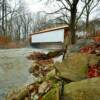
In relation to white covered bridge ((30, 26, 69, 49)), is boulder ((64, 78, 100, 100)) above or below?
below

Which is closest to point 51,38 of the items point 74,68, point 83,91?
point 74,68

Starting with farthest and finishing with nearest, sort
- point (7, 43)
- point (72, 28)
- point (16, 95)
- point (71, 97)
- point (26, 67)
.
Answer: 1. point (7, 43)
2. point (72, 28)
3. point (26, 67)
4. point (16, 95)
5. point (71, 97)

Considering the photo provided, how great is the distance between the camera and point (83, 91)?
4707 millimetres

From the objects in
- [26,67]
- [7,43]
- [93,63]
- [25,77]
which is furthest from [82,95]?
[7,43]

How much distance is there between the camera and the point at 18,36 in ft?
192

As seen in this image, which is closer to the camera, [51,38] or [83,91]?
[83,91]

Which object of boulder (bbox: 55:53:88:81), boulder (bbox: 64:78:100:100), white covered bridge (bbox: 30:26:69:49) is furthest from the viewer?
white covered bridge (bbox: 30:26:69:49)

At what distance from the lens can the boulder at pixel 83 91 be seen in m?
4.61

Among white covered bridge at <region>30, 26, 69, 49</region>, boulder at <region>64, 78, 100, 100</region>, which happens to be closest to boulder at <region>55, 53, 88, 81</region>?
boulder at <region>64, 78, 100, 100</region>

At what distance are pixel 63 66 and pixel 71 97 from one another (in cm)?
246

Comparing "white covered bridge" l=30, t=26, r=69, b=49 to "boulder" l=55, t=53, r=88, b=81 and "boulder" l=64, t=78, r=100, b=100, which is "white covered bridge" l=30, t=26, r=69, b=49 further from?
"boulder" l=64, t=78, r=100, b=100

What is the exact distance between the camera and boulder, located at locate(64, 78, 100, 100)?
4.61 metres

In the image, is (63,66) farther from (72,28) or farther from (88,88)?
(72,28)

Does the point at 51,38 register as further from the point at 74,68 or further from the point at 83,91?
the point at 83,91
